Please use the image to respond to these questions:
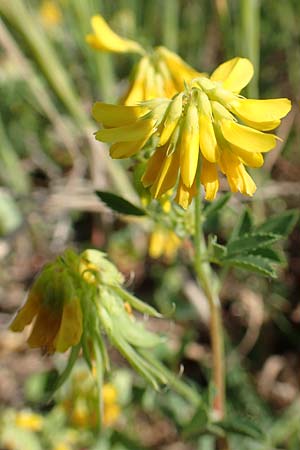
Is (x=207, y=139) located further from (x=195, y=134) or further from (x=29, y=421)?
(x=29, y=421)

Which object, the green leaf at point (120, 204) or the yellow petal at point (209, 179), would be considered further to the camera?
the green leaf at point (120, 204)

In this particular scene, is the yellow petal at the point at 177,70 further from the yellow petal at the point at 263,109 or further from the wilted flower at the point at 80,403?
the wilted flower at the point at 80,403

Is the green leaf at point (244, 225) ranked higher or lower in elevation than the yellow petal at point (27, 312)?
higher

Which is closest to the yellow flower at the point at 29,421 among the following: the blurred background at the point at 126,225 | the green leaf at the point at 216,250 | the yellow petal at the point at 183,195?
the blurred background at the point at 126,225

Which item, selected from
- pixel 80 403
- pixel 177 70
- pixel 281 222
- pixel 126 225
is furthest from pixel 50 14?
pixel 281 222

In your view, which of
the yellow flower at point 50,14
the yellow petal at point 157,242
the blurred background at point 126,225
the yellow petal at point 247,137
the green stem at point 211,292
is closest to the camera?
the yellow petal at point 247,137

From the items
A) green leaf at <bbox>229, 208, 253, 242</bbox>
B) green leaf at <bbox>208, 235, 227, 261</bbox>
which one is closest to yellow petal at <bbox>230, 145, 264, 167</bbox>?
green leaf at <bbox>208, 235, 227, 261</bbox>

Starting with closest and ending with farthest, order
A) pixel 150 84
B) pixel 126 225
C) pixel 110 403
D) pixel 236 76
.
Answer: pixel 236 76 → pixel 150 84 → pixel 110 403 → pixel 126 225
